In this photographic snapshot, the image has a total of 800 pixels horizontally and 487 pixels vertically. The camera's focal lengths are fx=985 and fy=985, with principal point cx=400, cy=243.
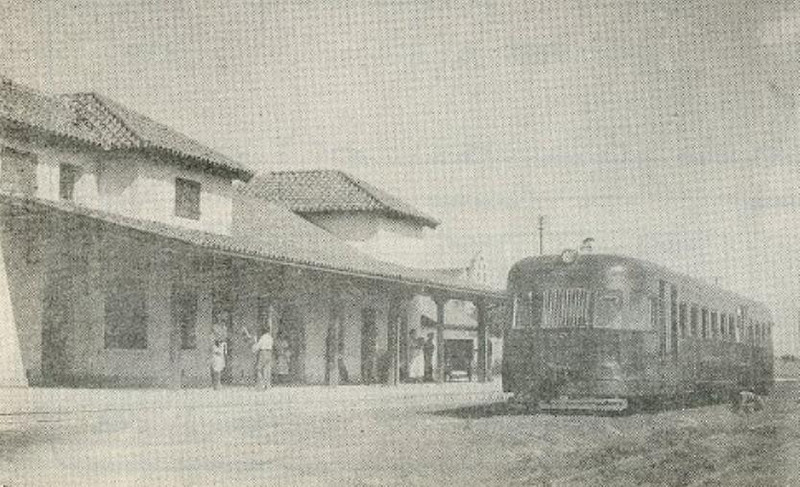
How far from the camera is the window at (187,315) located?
57.3ft

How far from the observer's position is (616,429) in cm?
1166

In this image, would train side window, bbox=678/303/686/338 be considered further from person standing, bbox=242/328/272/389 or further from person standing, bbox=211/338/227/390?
person standing, bbox=211/338/227/390

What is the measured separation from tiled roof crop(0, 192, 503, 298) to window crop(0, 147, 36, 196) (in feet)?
2.00

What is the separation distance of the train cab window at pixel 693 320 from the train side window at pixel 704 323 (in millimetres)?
215

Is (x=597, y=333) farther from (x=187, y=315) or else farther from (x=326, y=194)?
(x=326, y=194)

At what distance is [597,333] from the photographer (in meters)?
12.9

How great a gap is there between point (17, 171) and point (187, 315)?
3944 mm

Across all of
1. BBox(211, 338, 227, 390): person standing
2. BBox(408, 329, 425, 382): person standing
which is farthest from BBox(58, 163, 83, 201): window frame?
BBox(408, 329, 425, 382): person standing

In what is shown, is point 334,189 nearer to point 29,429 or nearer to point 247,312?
point 247,312

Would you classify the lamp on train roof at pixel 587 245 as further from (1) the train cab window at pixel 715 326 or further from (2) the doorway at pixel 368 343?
(2) the doorway at pixel 368 343

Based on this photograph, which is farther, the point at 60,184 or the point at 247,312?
the point at 247,312

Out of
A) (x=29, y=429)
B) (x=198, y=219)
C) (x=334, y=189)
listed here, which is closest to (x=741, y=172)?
(x=29, y=429)

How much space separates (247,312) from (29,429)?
9.36 meters

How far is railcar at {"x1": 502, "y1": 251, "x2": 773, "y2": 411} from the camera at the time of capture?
42.2 feet
